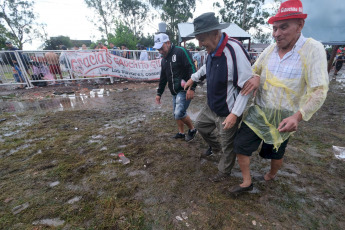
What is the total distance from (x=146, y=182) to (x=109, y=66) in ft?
26.6

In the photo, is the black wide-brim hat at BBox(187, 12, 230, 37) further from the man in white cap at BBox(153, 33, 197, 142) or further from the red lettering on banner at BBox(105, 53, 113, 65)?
the red lettering on banner at BBox(105, 53, 113, 65)

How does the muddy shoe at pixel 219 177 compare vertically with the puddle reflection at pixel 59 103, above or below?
above

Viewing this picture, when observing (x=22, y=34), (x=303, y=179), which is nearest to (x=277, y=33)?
(x=303, y=179)

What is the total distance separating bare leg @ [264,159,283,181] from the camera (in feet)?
6.91

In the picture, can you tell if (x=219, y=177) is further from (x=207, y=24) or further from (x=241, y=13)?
(x=241, y=13)

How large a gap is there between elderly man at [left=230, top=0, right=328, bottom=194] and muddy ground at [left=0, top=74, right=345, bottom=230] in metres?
0.44

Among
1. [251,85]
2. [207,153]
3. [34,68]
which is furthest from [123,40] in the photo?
[251,85]

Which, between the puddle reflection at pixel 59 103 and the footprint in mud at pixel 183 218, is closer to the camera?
the footprint in mud at pixel 183 218

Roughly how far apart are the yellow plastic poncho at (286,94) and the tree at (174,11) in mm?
36213

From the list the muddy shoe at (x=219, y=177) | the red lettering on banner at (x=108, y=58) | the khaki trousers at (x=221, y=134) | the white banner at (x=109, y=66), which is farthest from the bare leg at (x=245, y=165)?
the red lettering on banner at (x=108, y=58)

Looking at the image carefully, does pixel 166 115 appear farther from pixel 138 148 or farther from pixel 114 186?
pixel 114 186

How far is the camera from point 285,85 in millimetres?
1597

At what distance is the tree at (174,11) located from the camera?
1363 inches

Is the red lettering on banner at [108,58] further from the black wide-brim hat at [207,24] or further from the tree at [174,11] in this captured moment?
the tree at [174,11]
